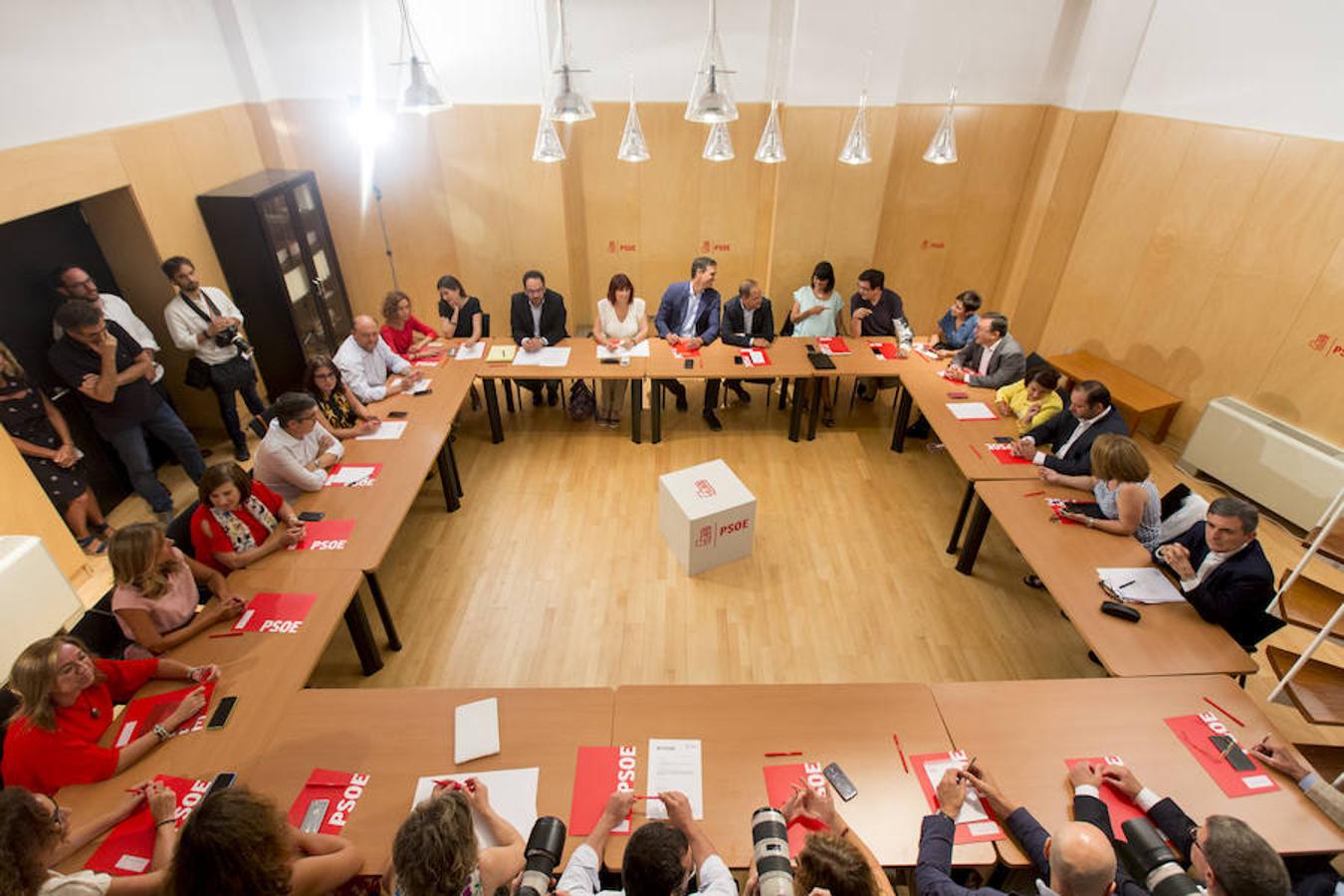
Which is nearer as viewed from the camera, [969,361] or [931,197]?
[969,361]

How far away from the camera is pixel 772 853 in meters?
2.02

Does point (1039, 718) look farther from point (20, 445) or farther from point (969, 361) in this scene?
point (20, 445)

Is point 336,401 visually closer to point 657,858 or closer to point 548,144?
point 548,144

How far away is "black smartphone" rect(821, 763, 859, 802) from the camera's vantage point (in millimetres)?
2420

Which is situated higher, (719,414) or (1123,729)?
(1123,729)

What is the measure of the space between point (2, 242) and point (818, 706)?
584cm

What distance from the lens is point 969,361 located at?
5.48 m

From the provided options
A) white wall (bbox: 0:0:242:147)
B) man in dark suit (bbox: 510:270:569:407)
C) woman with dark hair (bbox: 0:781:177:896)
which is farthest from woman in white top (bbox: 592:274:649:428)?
woman with dark hair (bbox: 0:781:177:896)

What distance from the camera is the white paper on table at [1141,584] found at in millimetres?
3238

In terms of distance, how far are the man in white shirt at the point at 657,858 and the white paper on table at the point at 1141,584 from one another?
251 centimetres

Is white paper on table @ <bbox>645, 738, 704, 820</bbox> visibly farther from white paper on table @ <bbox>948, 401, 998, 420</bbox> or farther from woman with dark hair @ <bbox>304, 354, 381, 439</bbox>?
white paper on table @ <bbox>948, 401, 998, 420</bbox>

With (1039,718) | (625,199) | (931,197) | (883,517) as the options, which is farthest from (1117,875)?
(625,199)

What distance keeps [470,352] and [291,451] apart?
213 cm

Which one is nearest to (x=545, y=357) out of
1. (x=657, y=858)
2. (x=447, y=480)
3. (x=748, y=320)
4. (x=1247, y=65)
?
(x=447, y=480)
